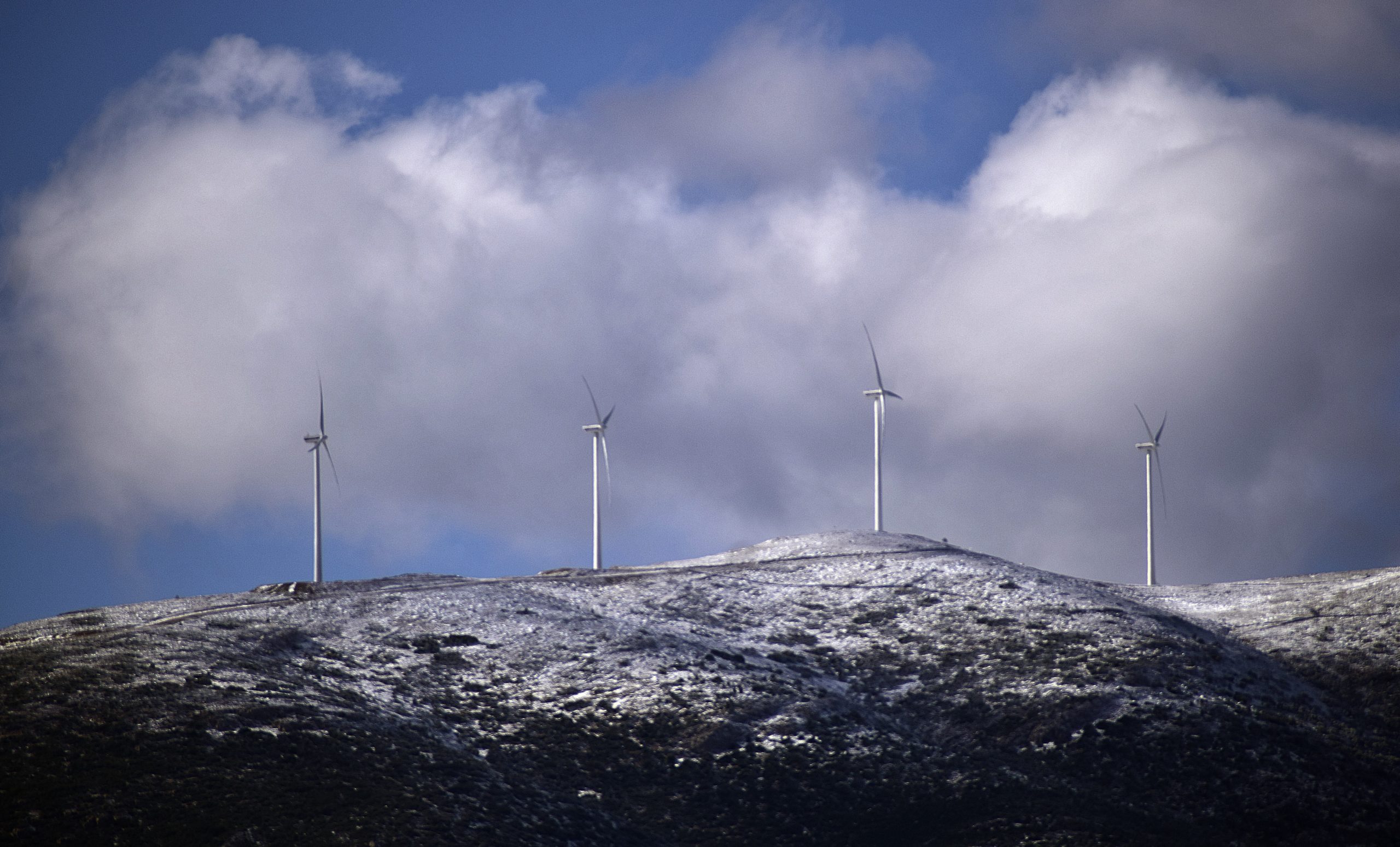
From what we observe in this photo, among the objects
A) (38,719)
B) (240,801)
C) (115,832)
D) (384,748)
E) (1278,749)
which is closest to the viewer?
(115,832)

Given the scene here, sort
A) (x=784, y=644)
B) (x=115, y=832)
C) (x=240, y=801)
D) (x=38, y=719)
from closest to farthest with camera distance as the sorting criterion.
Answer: (x=115, y=832)
(x=240, y=801)
(x=38, y=719)
(x=784, y=644)

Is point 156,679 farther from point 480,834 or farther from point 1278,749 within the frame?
point 1278,749

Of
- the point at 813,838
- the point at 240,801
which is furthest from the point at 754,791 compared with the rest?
the point at 240,801

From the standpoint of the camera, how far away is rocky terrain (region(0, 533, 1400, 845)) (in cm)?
3797

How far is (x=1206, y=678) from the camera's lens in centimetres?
5178

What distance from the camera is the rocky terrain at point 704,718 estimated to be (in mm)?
37969

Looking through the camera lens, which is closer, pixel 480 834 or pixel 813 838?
pixel 480 834

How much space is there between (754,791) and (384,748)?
13.0m

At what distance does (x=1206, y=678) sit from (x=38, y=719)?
4452 centimetres

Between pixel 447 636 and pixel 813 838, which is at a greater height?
pixel 447 636

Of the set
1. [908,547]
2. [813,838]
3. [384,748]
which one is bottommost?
[813,838]

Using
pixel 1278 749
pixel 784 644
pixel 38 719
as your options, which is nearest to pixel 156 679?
pixel 38 719

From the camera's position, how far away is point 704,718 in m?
47.1

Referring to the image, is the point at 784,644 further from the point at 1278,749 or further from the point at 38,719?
the point at 38,719
